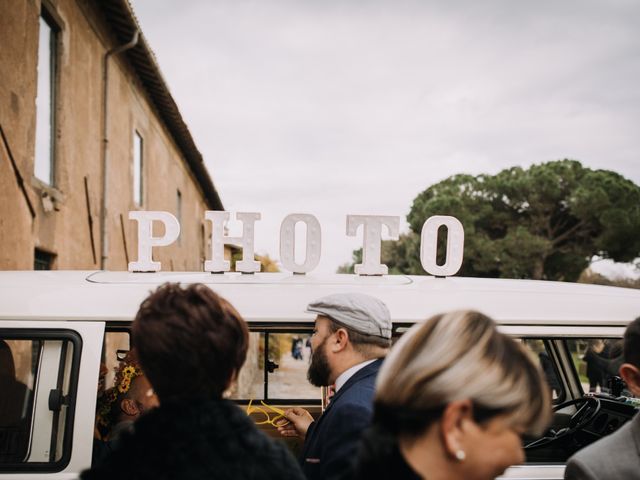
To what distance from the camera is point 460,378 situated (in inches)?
48.9

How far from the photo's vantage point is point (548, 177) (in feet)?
105

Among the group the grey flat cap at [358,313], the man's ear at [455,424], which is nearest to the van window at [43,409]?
the grey flat cap at [358,313]

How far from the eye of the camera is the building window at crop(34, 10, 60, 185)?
7348 mm

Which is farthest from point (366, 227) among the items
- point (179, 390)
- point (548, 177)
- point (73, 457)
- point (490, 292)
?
point (548, 177)

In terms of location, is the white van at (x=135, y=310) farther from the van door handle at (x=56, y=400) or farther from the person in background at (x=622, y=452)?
the person in background at (x=622, y=452)

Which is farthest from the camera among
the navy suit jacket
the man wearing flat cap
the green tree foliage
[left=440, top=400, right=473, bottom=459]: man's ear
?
the green tree foliage

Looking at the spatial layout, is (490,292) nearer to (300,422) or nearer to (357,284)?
(357,284)

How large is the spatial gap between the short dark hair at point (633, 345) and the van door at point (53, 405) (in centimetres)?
225

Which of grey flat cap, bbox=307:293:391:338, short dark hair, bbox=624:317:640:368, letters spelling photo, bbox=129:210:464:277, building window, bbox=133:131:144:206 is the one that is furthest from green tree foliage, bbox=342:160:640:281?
short dark hair, bbox=624:317:640:368

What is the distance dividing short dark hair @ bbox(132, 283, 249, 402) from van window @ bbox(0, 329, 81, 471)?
1.46 metres

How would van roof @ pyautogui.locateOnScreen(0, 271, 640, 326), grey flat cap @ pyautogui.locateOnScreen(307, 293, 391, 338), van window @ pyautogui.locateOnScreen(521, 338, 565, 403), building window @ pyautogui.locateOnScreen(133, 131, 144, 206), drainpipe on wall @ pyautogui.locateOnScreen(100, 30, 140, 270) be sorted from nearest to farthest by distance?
grey flat cap @ pyautogui.locateOnScreen(307, 293, 391, 338), van roof @ pyautogui.locateOnScreen(0, 271, 640, 326), van window @ pyautogui.locateOnScreen(521, 338, 565, 403), drainpipe on wall @ pyautogui.locateOnScreen(100, 30, 140, 270), building window @ pyautogui.locateOnScreen(133, 131, 144, 206)

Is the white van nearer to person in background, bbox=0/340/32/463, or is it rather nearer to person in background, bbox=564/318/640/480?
person in background, bbox=0/340/32/463

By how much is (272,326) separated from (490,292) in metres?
A: 1.19

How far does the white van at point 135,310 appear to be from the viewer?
107 inches
